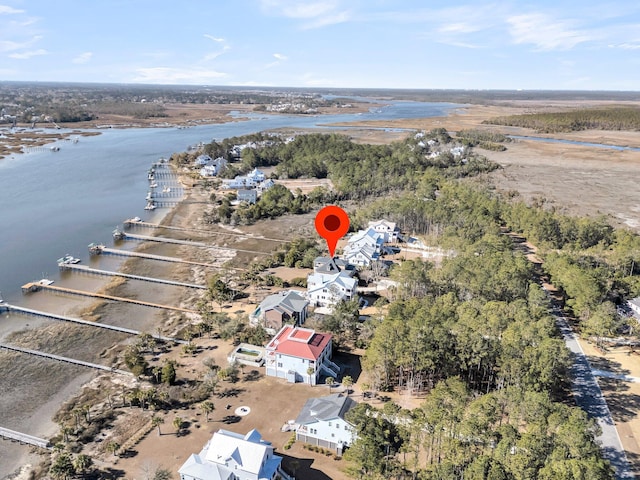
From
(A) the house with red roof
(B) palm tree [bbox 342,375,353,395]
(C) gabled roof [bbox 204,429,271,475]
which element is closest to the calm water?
(A) the house with red roof

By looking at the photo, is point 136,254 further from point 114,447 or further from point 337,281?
point 114,447

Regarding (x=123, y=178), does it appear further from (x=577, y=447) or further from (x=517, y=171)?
(x=577, y=447)

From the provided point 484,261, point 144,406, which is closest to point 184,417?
point 144,406

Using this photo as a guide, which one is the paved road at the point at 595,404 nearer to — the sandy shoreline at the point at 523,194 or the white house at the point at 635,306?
the white house at the point at 635,306

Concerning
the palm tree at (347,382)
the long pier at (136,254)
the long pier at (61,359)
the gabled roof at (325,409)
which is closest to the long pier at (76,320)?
the long pier at (61,359)

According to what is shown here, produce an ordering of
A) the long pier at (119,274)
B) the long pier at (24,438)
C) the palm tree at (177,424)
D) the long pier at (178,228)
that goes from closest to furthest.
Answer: the long pier at (24,438) < the palm tree at (177,424) < the long pier at (119,274) < the long pier at (178,228)

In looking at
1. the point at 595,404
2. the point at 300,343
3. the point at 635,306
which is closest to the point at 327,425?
the point at 300,343

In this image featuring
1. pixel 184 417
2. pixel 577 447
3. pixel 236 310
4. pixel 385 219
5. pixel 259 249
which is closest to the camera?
pixel 577 447

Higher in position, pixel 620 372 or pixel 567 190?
pixel 567 190
